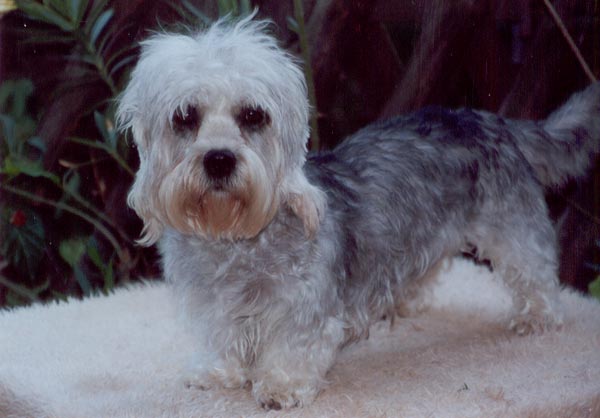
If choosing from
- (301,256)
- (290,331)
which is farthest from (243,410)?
(301,256)

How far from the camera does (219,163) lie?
2264 mm

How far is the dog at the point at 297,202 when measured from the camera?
7.80 ft

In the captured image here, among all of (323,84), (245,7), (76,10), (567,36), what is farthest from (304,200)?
(76,10)

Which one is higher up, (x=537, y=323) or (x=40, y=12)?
(x=40, y=12)

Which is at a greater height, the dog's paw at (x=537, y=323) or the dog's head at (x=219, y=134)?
the dog's head at (x=219, y=134)

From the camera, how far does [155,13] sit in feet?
9.96

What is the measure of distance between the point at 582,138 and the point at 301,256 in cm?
137

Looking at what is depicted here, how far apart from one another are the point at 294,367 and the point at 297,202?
558 millimetres

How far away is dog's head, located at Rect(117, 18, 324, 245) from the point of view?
Result: 231 centimetres

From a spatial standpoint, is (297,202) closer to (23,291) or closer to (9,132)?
(9,132)

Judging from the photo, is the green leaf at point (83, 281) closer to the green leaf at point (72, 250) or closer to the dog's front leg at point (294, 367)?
the green leaf at point (72, 250)

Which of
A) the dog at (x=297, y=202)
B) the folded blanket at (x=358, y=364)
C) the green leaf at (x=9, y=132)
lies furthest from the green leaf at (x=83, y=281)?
the dog at (x=297, y=202)

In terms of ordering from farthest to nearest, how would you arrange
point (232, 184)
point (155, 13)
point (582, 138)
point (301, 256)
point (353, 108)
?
point (353, 108), point (582, 138), point (155, 13), point (301, 256), point (232, 184)

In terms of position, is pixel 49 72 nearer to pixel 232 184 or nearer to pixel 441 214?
pixel 232 184
